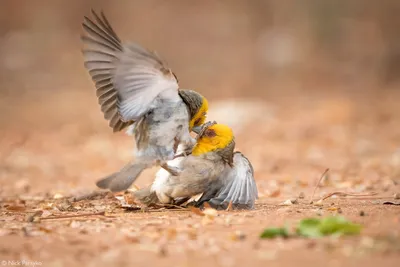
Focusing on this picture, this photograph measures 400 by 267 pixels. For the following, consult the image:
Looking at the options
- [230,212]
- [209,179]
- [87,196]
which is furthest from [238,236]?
[87,196]

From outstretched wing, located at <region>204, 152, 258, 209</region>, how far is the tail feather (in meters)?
0.68

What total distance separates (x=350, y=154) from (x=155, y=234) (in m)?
6.01

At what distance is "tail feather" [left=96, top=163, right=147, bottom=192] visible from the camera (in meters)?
4.55

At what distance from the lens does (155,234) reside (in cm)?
391

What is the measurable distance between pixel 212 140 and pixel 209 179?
0.32 m

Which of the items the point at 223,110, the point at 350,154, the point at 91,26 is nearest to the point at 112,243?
the point at 91,26

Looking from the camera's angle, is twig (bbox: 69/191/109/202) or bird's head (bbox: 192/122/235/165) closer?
bird's head (bbox: 192/122/235/165)

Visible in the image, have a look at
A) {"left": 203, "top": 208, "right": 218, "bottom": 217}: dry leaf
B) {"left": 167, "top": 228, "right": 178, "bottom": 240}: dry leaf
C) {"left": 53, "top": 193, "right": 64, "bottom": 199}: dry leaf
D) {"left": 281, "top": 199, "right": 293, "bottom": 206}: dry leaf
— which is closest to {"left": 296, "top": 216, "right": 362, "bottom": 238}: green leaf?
{"left": 167, "top": 228, "right": 178, "bottom": 240}: dry leaf

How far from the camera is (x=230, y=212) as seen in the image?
4875 millimetres

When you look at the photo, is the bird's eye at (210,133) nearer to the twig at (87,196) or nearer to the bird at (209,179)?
the bird at (209,179)

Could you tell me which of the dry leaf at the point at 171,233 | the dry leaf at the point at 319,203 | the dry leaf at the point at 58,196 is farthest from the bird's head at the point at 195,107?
the dry leaf at the point at 58,196

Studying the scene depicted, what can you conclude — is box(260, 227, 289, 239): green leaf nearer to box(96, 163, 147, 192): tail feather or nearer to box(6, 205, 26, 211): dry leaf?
box(96, 163, 147, 192): tail feather

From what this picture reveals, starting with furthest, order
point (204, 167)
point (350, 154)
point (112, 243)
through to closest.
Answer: point (350, 154)
point (204, 167)
point (112, 243)

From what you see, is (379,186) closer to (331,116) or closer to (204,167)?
(204,167)
